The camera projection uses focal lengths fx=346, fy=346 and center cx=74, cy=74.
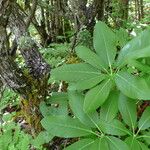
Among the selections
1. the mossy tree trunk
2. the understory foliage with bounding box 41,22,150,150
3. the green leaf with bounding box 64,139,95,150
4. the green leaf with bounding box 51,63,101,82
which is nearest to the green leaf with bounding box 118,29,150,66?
the understory foliage with bounding box 41,22,150,150

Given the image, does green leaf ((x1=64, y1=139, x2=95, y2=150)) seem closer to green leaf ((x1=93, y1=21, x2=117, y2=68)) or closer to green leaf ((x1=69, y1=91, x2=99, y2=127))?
green leaf ((x1=69, y1=91, x2=99, y2=127))

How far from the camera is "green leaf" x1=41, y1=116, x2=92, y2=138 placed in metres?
1.29

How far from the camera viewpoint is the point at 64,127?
1.31m

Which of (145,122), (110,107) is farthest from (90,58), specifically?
(145,122)

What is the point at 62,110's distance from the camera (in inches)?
60.2

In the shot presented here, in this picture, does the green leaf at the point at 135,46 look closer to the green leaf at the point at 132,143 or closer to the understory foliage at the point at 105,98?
the understory foliage at the point at 105,98

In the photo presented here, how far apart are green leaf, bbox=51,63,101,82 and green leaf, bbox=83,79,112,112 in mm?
64

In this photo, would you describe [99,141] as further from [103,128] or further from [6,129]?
[6,129]

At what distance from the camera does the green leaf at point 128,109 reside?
4.23ft

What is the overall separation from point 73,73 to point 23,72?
48 centimetres

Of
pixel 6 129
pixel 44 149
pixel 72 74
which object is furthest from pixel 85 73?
pixel 6 129

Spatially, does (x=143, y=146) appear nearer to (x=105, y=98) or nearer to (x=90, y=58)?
(x=105, y=98)

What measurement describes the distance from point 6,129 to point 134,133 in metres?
0.84

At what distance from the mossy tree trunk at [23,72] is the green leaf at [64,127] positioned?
0.42 metres
